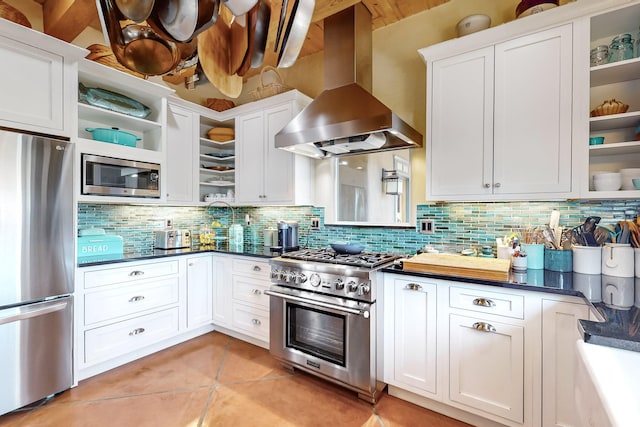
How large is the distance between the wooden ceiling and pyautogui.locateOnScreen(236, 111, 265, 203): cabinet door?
803 millimetres

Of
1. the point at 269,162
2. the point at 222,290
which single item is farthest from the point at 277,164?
the point at 222,290

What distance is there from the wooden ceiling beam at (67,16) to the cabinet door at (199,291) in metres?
2.09

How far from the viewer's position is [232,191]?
3.54 m

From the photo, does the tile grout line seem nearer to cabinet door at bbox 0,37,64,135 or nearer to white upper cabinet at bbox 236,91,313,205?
white upper cabinet at bbox 236,91,313,205

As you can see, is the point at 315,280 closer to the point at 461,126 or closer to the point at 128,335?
the point at 461,126

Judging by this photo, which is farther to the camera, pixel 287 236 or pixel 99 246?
pixel 287 236

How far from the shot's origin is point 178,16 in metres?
0.85

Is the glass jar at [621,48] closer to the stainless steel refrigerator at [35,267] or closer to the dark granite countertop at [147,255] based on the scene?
the dark granite countertop at [147,255]

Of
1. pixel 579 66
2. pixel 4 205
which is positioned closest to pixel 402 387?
pixel 579 66

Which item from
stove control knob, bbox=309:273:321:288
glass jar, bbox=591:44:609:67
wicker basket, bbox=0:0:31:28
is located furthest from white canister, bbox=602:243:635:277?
wicker basket, bbox=0:0:31:28

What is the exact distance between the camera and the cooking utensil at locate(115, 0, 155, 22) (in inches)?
31.8

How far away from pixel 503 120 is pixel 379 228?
4.10 ft

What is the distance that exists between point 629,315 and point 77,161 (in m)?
3.27

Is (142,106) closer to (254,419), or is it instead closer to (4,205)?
(4,205)
